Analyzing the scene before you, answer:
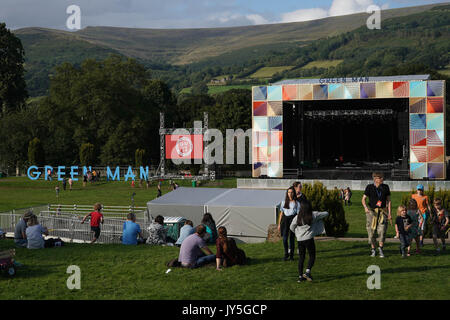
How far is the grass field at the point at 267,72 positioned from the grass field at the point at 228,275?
14573 centimetres

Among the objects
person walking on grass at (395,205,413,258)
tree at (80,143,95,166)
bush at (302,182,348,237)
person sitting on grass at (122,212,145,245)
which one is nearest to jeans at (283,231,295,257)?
person walking on grass at (395,205,413,258)

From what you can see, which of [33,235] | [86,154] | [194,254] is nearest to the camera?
[194,254]

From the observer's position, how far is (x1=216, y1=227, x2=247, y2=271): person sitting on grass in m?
10.4

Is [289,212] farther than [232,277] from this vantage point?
Yes

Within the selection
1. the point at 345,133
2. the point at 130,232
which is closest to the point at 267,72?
the point at 345,133

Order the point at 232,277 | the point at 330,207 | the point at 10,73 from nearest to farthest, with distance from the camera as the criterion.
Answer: the point at 232,277 → the point at 330,207 → the point at 10,73

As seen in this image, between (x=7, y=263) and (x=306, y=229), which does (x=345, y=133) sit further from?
(x=7, y=263)

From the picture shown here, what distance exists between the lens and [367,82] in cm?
3991

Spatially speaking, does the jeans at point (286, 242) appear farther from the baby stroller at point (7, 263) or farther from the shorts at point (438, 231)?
the baby stroller at point (7, 263)

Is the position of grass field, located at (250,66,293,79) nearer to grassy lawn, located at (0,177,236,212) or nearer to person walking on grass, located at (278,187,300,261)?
grassy lawn, located at (0,177,236,212)

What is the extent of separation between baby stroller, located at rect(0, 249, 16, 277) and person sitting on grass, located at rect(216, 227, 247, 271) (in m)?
3.87

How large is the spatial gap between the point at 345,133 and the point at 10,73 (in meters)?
46.1

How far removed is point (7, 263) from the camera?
1002 centimetres

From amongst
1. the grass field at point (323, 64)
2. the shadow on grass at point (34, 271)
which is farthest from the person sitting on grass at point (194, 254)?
the grass field at point (323, 64)
